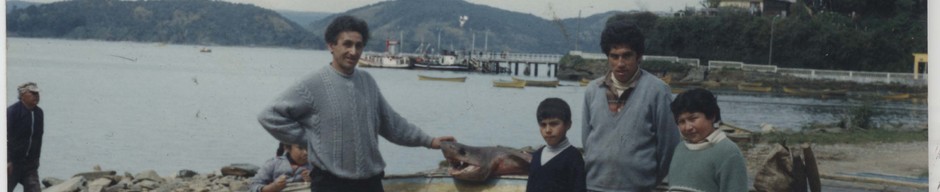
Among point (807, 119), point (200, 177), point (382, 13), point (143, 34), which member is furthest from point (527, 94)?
point (200, 177)

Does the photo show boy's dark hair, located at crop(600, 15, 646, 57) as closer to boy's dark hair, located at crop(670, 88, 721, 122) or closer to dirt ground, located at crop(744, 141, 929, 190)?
boy's dark hair, located at crop(670, 88, 721, 122)

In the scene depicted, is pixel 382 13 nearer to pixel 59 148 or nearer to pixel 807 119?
pixel 59 148

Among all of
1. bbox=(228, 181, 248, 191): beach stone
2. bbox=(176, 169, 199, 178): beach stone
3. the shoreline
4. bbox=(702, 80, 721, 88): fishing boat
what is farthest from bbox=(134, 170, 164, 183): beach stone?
bbox=(702, 80, 721, 88): fishing boat

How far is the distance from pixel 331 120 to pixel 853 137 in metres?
15.3

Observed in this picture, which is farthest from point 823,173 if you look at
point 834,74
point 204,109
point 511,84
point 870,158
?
point 511,84

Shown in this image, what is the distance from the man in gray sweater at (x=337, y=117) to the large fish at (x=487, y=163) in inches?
30.6

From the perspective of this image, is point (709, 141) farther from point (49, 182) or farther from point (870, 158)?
point (870, 158)

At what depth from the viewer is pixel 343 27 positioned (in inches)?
167

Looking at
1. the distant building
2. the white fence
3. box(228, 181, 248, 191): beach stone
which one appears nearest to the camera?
box(228, 181, 248, 191): beach stone

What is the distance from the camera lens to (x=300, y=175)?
5.40m

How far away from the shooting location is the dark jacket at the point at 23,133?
6.74 meters

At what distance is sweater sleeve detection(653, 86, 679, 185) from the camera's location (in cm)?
429

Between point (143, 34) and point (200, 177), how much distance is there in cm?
827

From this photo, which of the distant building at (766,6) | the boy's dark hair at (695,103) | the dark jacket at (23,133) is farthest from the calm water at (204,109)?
the boy's dark hair at (695,103)
